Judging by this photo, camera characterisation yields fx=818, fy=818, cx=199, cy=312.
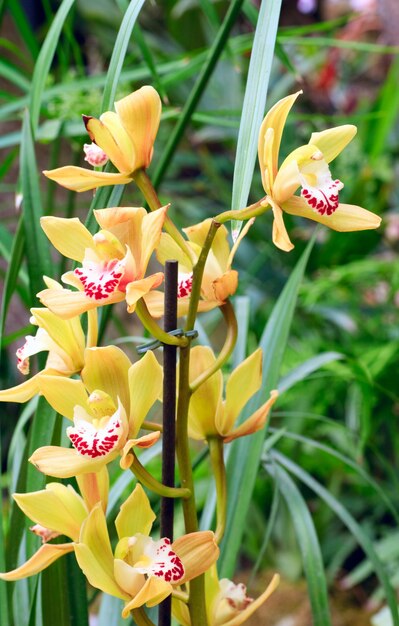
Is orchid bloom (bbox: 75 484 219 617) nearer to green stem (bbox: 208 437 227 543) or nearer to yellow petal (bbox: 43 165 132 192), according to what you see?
green stem (bbox: 208 437 227 543)

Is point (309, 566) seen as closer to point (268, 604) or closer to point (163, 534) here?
point (163, 534)

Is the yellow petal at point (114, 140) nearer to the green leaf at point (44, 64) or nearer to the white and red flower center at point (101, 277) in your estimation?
the white and red flower center at point (101, 277)

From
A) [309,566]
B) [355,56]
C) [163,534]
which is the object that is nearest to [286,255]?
[309,566]

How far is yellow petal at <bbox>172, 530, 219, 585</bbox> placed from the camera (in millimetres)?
378

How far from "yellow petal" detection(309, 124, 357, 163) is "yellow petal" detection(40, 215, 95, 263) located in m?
0.12

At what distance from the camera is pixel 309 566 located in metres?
0.51

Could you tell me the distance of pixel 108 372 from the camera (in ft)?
1.27

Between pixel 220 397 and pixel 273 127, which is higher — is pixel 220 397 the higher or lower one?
the lower one

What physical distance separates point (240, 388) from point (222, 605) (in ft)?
0.37

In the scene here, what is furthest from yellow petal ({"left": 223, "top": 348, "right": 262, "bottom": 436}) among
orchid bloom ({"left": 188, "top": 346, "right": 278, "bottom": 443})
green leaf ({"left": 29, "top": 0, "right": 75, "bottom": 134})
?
green leaf ({"left": 29, "top": 0, "right": 75, "bottom": 134})

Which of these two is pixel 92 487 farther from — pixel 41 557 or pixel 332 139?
pixel 332 139

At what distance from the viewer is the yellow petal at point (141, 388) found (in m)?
0.38

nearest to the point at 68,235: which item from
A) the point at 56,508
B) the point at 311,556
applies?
the point at 56,508

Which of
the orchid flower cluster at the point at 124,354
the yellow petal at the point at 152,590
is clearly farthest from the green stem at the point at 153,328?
the yellow petal at the point at 152,590
